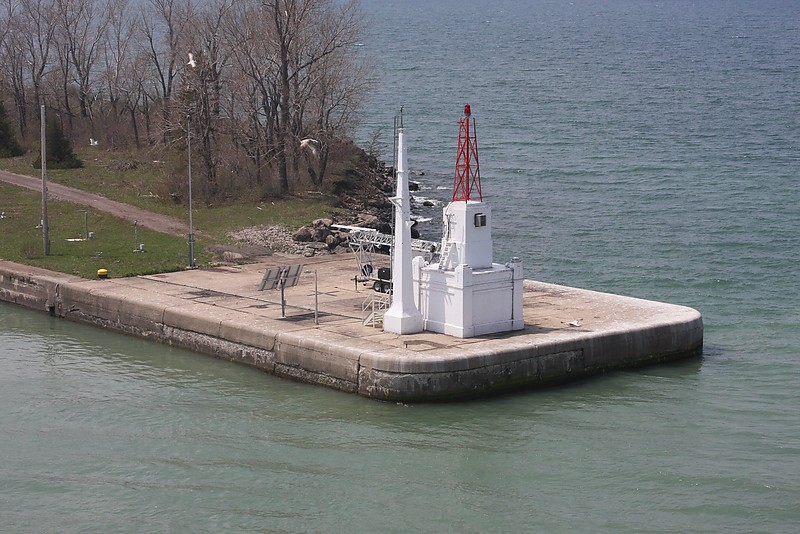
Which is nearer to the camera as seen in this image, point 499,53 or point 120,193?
point 120,193

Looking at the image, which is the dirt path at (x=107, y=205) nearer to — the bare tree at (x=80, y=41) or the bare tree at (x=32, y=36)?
the bare tree at (x=32, y=36)

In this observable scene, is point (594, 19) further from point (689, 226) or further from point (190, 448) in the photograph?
point (190, 448)

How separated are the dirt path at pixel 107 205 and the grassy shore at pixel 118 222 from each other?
17.8 inches

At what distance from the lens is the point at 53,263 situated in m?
35.0

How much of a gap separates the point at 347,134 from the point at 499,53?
72190mm

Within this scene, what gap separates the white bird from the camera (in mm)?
45984

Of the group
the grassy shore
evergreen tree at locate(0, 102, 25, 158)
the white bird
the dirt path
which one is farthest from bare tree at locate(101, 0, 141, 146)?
the white bird

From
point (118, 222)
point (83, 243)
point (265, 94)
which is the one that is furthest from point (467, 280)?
point (265, 94)

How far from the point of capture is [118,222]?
1604 inches

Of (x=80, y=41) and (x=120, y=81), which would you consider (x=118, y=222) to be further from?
(x=120, y=81)

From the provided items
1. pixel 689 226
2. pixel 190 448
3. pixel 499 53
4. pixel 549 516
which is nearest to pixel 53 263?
pixel 190 448

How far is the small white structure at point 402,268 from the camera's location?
25.8 meters

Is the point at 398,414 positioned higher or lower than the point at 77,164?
lower

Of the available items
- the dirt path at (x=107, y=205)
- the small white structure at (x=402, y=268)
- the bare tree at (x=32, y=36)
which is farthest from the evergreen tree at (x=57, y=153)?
the small white structure at (x=402, y=268)
